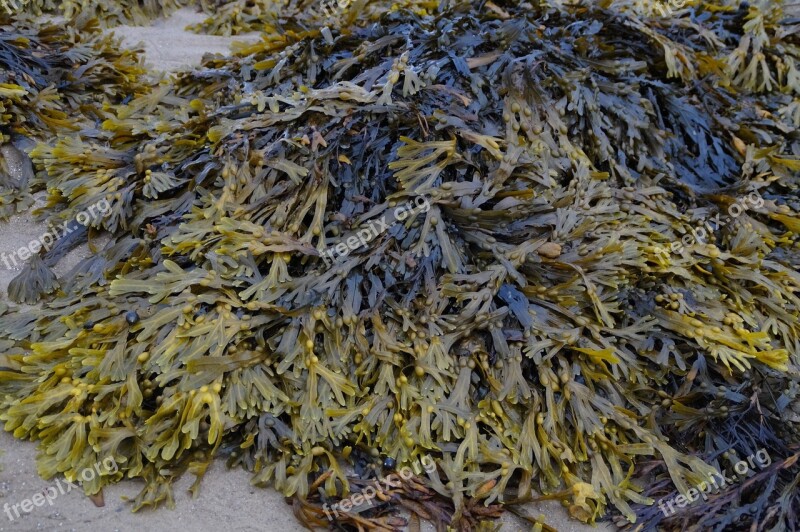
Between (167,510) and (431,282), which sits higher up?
(431,282)

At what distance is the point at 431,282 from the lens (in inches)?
89.0

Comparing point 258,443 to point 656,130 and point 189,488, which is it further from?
point 656,130

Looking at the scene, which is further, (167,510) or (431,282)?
(431,282)

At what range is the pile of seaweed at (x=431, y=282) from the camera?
2.02 meters

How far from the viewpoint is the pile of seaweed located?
2018mm

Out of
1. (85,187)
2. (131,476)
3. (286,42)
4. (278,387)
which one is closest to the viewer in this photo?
(131,476)

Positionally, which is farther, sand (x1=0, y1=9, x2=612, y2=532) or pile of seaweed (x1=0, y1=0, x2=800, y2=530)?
pile of seaweed (x1=0, y1=0, x2=800, y2=530)

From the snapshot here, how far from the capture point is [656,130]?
2830 millimetres

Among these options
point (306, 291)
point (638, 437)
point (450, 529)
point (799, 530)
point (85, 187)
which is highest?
point (85, 187)

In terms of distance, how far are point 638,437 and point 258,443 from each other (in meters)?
1.38

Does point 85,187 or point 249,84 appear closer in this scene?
point 85,187

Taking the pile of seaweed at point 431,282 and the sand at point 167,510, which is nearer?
the sand at point 167,510

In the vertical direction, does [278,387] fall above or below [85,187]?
below

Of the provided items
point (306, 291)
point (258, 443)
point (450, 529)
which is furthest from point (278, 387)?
point (450, 529)
